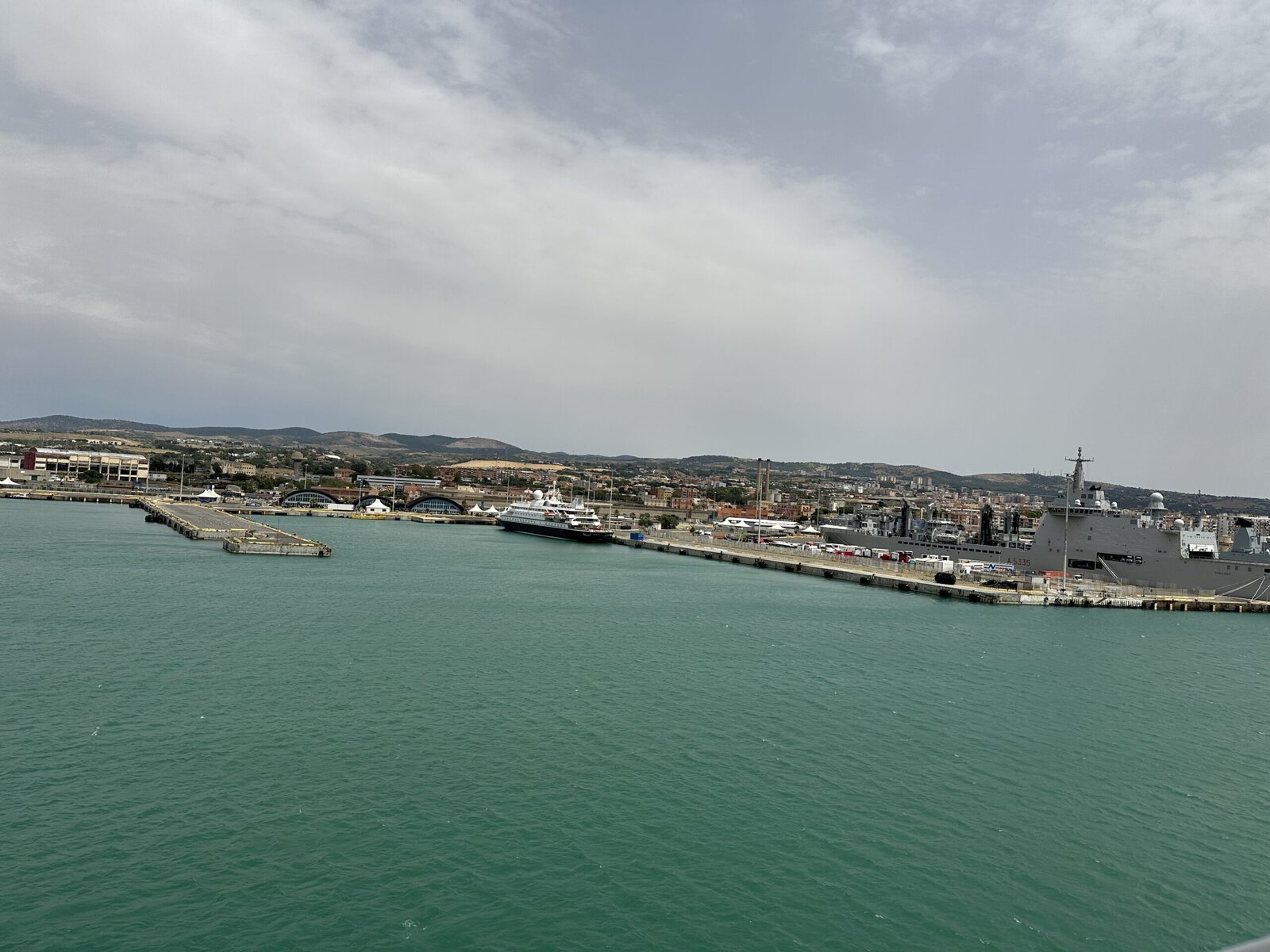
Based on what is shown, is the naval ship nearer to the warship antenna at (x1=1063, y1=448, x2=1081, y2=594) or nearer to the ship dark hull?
the warship antenna at (x1=1063, y1=448, x2=1081, y2=594)

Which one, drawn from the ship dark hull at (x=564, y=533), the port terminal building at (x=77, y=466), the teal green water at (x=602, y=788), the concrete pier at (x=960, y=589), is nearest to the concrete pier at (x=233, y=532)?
the teal green water at (x=602, y=788)

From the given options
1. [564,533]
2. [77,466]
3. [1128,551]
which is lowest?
[564,533]

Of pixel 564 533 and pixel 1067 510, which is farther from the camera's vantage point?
pixel 564 533

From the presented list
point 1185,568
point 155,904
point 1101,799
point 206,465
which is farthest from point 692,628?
point 206,465

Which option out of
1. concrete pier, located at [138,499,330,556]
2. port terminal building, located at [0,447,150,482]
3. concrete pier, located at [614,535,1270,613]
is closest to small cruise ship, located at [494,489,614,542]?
concrete pier, located at [614,535,1270,613]

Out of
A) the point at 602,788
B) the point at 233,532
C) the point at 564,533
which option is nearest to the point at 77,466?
the point at 233,532

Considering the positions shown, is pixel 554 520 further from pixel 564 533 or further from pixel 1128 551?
pixel 1128 551

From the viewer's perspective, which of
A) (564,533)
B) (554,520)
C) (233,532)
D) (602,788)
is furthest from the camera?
(554,520)
